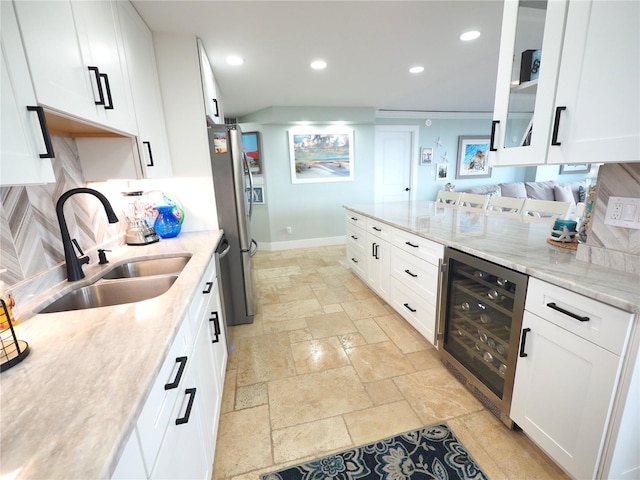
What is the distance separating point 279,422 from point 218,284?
940mm

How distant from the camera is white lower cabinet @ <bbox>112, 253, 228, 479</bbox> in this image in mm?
654

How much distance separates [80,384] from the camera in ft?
2.18

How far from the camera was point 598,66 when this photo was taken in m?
1.06

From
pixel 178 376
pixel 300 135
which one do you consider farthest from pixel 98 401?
pixel 300 135

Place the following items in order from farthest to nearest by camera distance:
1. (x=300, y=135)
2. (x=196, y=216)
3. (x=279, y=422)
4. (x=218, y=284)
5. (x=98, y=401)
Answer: (x=300, y=135), (x=196, y=216), (x=218, y=284), (x=279, y=422), (x=98, y=401)

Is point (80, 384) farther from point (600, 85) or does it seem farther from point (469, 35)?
point (469, 35)

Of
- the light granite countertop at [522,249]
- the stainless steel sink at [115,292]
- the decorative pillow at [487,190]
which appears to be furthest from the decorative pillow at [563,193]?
the stainless steel sink at [115,292]

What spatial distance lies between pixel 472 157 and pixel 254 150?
4.51m

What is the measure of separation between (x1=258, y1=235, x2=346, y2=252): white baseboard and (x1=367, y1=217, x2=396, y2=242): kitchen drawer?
225cm

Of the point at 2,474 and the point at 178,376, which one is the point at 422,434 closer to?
the point at 178,376

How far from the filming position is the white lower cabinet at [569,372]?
1.02 meters

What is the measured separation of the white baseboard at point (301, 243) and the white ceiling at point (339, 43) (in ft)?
7.47

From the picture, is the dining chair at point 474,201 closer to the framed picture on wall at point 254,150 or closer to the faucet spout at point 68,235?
the framed picture on wall at point 254,150

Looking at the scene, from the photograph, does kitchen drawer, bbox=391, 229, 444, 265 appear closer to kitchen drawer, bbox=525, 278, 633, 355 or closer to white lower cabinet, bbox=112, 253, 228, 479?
kitchen drawer, bbox=525, 278, 633, 355
